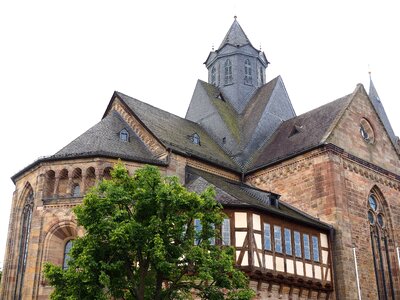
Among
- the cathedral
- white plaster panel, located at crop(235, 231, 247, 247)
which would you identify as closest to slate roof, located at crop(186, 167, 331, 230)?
the cathedral

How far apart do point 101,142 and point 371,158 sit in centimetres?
1596

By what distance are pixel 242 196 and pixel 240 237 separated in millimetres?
3166

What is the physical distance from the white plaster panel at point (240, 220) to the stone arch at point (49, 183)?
31.2 ft

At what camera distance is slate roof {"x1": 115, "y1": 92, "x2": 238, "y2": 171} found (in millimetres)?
30828

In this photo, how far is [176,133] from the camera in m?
32.9

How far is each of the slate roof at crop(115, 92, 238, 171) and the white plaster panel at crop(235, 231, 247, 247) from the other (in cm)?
712

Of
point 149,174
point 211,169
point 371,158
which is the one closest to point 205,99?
point 211,169

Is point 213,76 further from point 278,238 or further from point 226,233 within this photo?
point 226,233

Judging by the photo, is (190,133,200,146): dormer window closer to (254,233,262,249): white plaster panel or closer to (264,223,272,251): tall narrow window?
(264,223,272,251): tall narrow window

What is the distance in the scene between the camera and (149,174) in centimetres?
1803

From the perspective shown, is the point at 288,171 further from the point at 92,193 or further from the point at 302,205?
the point at 92,193

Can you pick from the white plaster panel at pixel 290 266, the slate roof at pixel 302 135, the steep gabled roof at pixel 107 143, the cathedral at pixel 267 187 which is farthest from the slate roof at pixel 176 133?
the white plaster panel at pixel 290 266

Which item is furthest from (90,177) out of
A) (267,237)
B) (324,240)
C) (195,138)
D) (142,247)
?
(324,240)

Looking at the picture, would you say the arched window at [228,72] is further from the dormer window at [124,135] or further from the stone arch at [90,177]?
the stone arch at [90,177]
